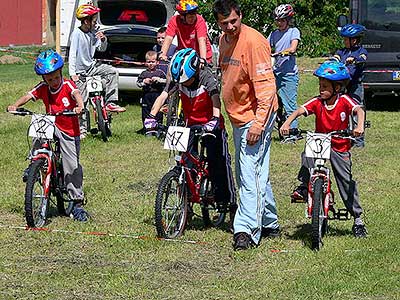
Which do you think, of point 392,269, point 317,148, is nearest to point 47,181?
point 317,148

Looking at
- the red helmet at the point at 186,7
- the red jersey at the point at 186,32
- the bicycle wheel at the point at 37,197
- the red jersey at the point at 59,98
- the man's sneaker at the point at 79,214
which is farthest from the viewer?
the red jersey at the point at 186,32

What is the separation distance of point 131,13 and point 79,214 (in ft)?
37.1

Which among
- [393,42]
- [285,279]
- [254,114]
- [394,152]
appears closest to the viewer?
[285,279]

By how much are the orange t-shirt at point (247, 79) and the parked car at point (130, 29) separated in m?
10.3

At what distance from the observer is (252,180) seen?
867 cm

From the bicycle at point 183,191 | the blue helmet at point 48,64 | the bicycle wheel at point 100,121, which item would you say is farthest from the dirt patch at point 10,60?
the bicycle at point 183,191

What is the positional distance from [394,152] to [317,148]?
5857 mm

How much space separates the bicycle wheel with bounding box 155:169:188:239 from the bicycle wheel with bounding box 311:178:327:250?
1288mm

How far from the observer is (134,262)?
829 cm

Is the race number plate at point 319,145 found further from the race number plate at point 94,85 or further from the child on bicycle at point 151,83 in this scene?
the child on bicycle at point 151,83

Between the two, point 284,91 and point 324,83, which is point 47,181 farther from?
point 284,91

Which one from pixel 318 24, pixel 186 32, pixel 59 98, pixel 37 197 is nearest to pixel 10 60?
pixel 318 24

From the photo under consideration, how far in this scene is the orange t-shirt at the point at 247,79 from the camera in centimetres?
846

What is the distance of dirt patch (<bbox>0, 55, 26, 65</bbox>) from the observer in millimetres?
30781
